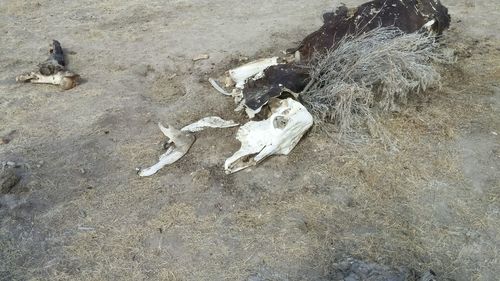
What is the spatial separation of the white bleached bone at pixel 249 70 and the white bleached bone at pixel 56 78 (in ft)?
5.91

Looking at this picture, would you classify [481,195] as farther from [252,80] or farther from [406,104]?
[252,80]

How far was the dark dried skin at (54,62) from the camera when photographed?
Result: 5.31 m

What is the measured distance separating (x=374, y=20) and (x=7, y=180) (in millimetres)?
3919

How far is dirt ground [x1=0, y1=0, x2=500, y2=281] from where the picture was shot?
329 cm

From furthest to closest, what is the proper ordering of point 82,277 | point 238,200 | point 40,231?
point 238,200 → point 40,231 → point 82,277

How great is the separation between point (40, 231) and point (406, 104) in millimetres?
3550

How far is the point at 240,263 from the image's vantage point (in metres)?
3.25

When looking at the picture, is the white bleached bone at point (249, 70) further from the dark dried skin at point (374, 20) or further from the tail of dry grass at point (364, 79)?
the tail of dry grass at point (364, 79)

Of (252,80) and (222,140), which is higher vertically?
(252,80)

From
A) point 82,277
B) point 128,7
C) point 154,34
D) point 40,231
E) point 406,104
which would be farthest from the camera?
point 128,7

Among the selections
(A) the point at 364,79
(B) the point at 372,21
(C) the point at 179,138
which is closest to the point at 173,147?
(C) the point at 179,138

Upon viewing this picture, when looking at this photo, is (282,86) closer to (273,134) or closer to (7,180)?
(273,134)

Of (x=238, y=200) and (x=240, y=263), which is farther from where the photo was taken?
(x=238, y=200)

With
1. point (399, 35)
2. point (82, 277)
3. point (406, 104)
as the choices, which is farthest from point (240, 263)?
point (399, 35)
